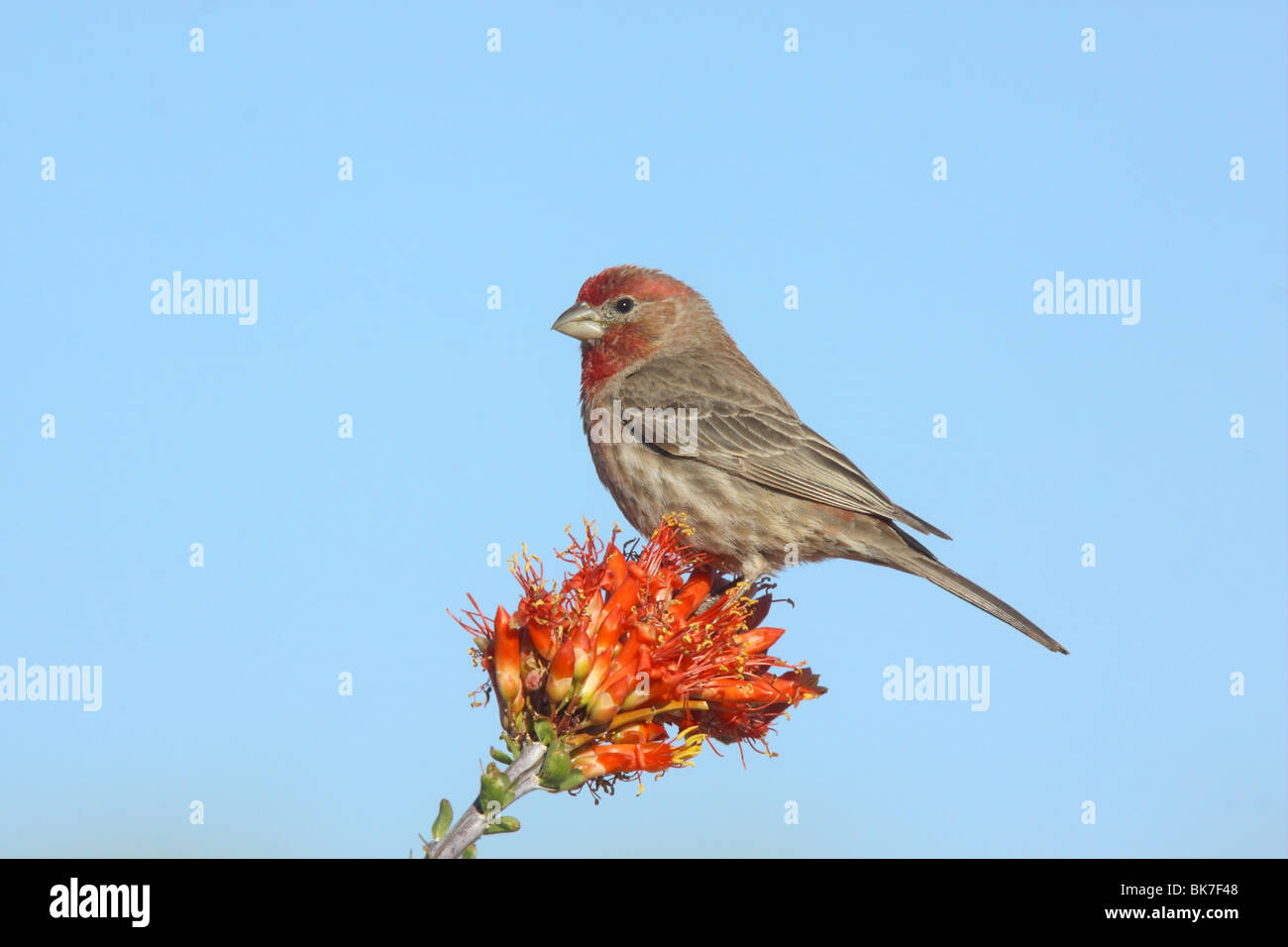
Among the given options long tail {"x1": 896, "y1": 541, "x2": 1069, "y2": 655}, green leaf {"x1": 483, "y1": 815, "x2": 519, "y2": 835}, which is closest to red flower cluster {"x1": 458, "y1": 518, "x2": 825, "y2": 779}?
green leaf {"x1": 483, "y1": 815, "x2": 519, "y2": 835}

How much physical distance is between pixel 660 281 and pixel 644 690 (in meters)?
4.84

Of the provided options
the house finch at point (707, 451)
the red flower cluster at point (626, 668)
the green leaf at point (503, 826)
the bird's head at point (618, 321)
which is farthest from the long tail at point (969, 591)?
the green leaf at point (503, 826)

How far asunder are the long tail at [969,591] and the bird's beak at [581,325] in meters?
2.66

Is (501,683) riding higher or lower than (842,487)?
lower

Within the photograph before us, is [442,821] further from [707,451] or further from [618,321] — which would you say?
[618,321]

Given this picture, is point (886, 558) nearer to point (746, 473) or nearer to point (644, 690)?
point (746, 473)

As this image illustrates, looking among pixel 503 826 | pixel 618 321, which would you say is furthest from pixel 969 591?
pixel 503 826

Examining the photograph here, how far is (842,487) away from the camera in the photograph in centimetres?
792

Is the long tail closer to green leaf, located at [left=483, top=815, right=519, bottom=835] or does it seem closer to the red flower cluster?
the red flower cluster

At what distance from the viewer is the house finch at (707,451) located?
7.67 meters

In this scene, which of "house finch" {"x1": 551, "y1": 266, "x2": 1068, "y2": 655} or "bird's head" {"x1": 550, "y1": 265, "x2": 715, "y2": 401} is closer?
"house finch" {"x1": 551, "y1": 266, "x2": 1068, "y2": 655}

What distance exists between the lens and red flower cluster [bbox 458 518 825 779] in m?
4.29

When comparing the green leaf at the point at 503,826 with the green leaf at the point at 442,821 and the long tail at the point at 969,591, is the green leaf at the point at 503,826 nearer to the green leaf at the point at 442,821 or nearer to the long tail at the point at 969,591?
the green leaf at the point at 442,821
